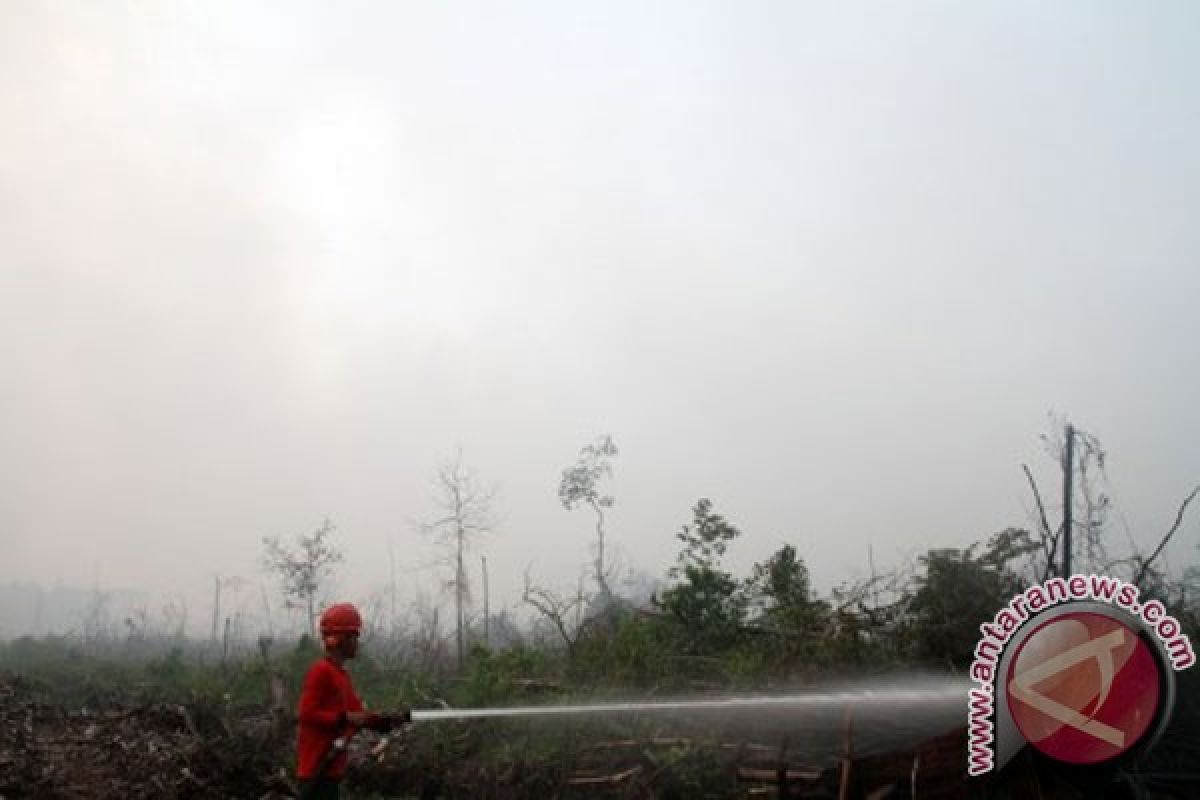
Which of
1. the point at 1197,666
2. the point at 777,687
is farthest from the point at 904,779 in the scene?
the point at 777,687

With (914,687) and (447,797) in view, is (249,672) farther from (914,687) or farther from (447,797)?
(914,687)

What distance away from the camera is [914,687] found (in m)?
9.06

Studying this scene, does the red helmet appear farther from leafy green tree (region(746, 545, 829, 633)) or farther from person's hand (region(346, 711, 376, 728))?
leafy green tree (region(746, 545, 829, 633))

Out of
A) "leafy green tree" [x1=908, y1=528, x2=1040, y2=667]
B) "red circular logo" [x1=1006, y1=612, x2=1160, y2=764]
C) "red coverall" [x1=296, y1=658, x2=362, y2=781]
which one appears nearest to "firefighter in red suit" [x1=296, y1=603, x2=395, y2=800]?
"red coverall" [x1=296, y1=658, x2=362, y2=781]

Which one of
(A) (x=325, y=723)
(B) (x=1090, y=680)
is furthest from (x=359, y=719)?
(B) (x=1090, y=680)

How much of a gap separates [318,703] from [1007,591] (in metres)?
7.63

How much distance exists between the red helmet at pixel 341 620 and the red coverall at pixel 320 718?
219 mm

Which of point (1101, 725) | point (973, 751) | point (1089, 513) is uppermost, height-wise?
point (1089, 513)

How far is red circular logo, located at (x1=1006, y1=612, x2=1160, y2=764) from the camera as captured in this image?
357cm

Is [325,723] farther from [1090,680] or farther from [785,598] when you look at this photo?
[785,598]

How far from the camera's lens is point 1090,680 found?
3621 millimetres

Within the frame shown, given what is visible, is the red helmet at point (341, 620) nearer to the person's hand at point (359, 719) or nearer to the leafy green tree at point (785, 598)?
the person's hand at point (359, 719)

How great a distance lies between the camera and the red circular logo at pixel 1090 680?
3.57m

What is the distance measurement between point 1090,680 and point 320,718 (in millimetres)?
4189
